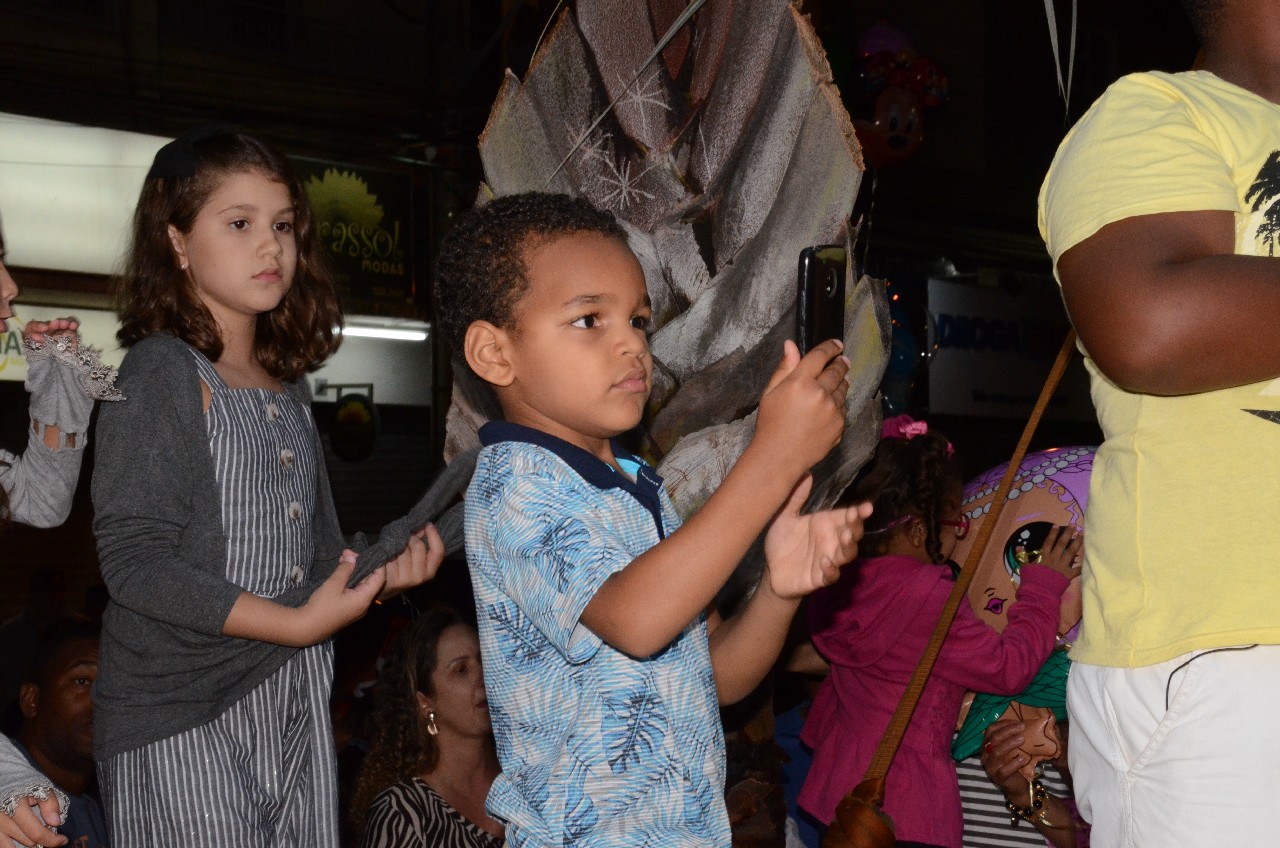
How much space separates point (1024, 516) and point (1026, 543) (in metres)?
0.08

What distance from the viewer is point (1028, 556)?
120 inches

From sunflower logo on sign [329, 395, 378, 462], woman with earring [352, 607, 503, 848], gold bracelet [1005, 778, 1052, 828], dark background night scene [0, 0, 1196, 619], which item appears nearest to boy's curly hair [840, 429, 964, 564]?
gold bracelet [1005, 778, 1052, 828]

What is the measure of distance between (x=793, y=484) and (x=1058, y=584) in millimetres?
1807

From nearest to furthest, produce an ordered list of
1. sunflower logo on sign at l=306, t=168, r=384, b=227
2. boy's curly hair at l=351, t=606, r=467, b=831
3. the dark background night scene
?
boy's curly hair at l=351, t=606, r=467, b=831, the dark background night scene, sunflower logo on sign at l=306, t=168, r=384, b=227

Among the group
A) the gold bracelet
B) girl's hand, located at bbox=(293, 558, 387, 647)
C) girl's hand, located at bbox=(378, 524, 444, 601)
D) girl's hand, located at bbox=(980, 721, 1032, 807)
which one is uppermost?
girl's hand, located at bbox=(378, 524, 444, 601)

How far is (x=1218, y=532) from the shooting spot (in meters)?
1.18

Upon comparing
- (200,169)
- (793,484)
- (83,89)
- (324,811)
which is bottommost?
(324,811)

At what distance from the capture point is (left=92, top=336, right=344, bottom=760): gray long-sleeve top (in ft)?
6.11

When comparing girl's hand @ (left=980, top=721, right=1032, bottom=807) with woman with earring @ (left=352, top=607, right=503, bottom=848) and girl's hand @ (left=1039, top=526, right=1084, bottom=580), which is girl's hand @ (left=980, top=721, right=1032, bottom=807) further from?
woman with earring @ (left=352, top=607, right=503, bottom=848)

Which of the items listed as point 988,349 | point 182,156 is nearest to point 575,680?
point 182,156

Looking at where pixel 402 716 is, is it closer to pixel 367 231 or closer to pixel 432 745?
pixel 432 745

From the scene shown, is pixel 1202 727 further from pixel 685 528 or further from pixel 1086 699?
pixel 685 528

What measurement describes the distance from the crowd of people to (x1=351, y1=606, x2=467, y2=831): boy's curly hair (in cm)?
138

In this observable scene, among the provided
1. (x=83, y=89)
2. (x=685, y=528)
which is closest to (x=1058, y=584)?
(x=685, y=528)
